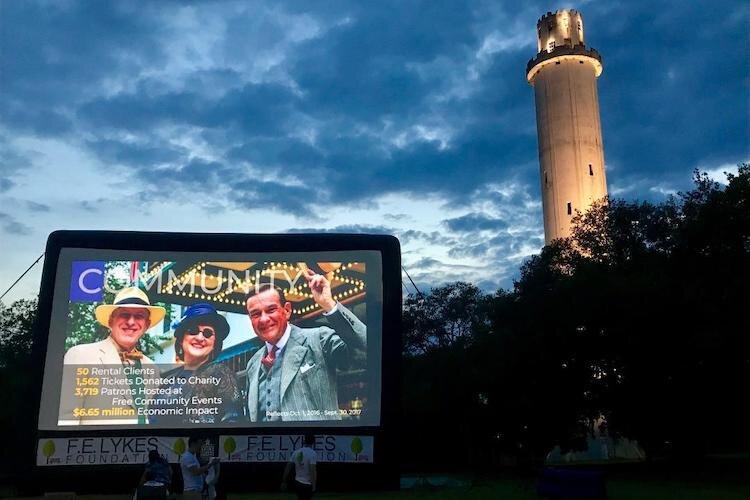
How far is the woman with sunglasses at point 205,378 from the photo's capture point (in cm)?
1609

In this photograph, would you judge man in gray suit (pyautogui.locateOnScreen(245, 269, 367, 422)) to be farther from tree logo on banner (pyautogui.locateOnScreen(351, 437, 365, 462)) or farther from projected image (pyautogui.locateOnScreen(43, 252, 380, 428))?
tree logo on banner (pyautogui.locateOnScreen(351, 437, 365, 462))

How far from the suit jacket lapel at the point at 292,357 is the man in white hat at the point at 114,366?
2950 mm

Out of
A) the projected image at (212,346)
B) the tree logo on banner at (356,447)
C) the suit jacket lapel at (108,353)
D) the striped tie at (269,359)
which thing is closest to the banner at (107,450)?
the projected image at (212,346)

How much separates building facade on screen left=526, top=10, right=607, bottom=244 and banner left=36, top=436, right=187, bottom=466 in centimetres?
3517

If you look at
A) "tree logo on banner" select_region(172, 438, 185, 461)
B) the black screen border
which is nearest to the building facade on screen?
the black screen border

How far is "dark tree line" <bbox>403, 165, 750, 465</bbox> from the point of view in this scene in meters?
19.6

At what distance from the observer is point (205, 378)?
53.0 ft

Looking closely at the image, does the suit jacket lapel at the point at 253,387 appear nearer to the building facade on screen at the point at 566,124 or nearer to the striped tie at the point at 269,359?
the striped tie at the point at 269,359

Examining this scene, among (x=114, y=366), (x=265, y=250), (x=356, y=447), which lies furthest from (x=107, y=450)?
(x=265, y=250)

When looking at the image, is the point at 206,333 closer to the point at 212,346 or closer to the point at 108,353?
the point at 212,346

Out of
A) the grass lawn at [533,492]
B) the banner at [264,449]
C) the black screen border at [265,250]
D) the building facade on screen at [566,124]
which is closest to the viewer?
the grass lawn at [533,492]

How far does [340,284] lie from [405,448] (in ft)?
59.8

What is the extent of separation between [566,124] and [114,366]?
38924 millimetres

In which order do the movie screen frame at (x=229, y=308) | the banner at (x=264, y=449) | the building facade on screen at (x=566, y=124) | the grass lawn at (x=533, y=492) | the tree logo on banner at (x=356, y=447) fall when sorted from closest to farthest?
the grass lawn at (x=533, y=492) → the movie screen frame at (x=229, y=308) → the banner at (x=264, y=449) → the tree logo on banner at (x=356, y=447) → the building facade on screen at (x=566, y=124)
